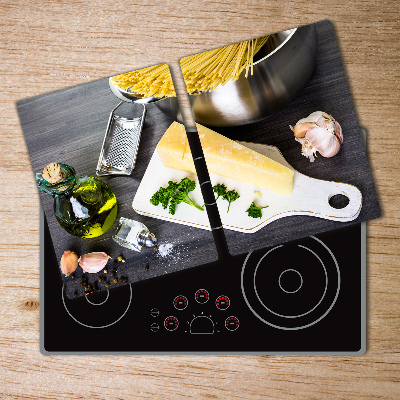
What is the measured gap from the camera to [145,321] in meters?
0.74

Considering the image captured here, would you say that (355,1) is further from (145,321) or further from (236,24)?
(145,321)

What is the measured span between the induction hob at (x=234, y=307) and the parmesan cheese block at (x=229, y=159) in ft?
0.32

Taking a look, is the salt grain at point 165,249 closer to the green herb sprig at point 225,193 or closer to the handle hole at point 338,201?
the green herb sprig at point 225,193

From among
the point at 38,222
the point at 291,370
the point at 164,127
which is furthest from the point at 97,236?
the point at 291,370

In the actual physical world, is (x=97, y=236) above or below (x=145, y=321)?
above

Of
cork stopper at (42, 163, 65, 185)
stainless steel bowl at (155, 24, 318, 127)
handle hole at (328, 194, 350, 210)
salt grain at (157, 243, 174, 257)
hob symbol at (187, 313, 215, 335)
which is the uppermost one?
stainless steel bowl at (155, 24, 318, 127)

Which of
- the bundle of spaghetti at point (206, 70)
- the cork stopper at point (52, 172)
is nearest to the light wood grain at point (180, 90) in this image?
the bundle of spaghetti at point (206, 70)

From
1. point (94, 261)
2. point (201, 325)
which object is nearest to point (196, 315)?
point (201, 325)

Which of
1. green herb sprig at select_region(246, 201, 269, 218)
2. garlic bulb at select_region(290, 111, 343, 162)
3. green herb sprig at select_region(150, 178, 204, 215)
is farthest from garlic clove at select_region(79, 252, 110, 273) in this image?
garlic bulb at select_region(290, 111, 343, 162)

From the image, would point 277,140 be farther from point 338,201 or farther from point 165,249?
point 165,249

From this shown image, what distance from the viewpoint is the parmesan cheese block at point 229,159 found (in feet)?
2.41

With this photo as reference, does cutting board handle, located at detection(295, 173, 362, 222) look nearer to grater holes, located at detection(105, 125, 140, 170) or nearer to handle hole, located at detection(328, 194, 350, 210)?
handle hole, located at detection(328, 194, 350, 210)

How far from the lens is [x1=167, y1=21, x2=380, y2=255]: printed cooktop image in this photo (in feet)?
2.35

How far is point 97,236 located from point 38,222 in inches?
3.6
